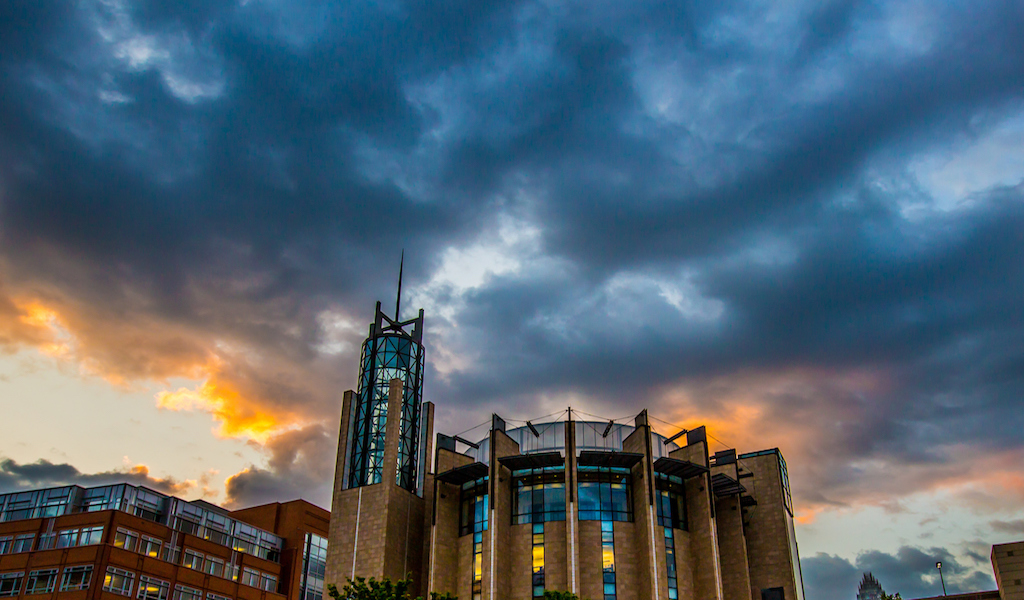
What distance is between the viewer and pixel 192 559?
8125 centimetres

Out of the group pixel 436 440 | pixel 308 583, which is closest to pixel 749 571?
pixel 436 440

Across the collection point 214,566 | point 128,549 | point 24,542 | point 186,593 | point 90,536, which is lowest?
point 186,593

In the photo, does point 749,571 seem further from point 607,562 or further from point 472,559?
point 472,559

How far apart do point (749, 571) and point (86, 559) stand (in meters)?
64.0

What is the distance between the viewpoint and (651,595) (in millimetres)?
70125

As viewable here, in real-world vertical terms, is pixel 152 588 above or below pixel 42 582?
below

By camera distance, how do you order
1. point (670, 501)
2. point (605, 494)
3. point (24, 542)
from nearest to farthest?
point (24, 542)
point (605, 494)
point (670, 501)

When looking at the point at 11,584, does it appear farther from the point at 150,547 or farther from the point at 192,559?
the point at 192,559

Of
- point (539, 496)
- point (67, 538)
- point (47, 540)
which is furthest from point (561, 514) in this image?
point (47, 540)

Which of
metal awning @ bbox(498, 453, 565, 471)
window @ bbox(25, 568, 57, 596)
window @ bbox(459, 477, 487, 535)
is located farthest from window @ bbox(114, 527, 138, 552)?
metal awning @ bbox(498, 453, 565, 471)

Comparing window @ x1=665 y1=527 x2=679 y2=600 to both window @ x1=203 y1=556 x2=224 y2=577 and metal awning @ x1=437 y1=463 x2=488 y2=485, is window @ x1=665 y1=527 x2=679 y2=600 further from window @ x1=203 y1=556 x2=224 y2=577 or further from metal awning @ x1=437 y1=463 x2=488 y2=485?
window @ x1=203 y1=556 x2=224 y2=577

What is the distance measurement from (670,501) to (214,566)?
48611 millimetres

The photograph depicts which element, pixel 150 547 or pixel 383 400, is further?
pixel 383 400

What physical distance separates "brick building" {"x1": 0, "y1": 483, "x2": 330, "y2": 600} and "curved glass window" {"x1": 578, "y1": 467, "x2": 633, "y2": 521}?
39.3m
